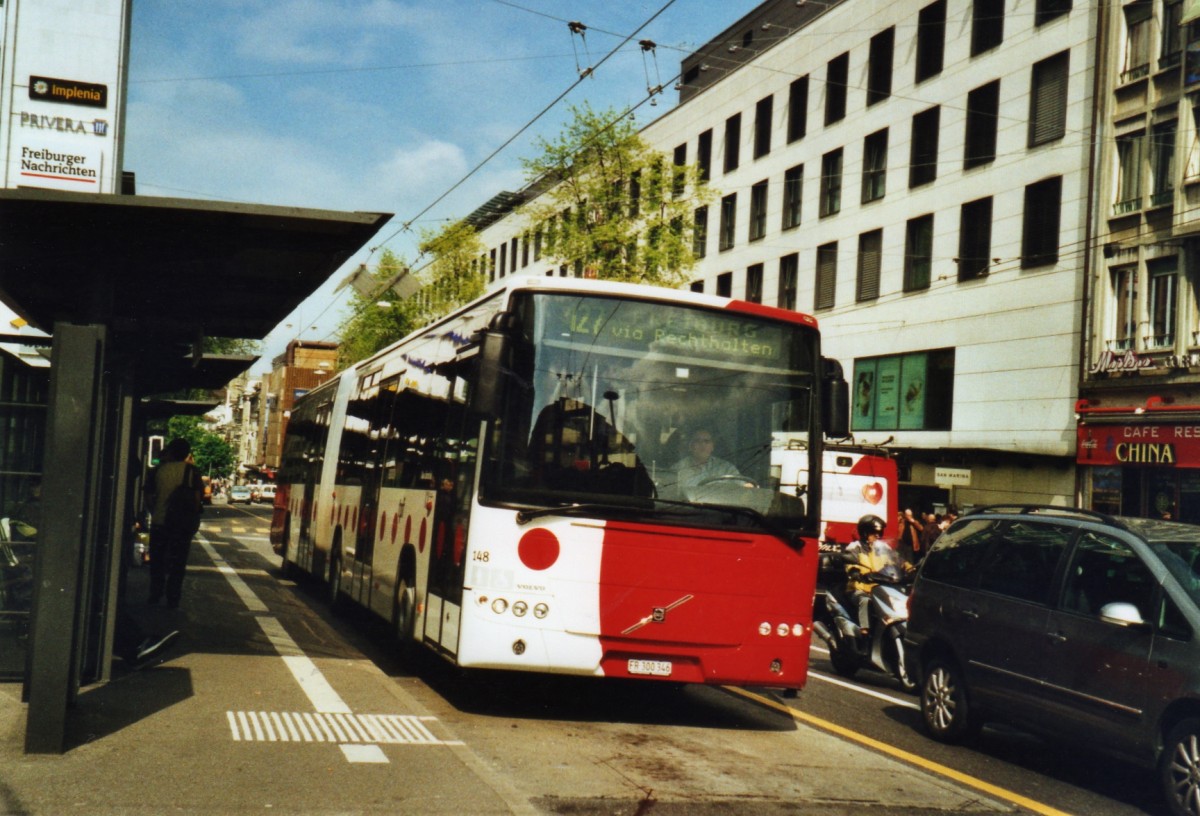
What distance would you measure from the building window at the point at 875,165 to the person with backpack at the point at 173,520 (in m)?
27.0

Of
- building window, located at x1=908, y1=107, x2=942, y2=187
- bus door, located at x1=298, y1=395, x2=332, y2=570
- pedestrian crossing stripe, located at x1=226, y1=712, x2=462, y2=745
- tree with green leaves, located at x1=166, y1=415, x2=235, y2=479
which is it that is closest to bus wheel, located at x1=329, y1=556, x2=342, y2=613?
bus door, located at x1=298, y1=395, x2=332, y2=570

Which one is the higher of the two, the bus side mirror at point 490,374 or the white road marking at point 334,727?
the bus side mirror at point 490,374

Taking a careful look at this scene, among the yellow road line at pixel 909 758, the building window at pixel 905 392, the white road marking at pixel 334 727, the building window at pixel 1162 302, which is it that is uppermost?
the building window at pixel 1162 302

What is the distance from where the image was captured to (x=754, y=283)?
150 ft

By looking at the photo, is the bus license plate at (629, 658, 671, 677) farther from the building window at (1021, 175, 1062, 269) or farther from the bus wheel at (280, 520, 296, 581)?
the building window at (1021, 175, 1062, 269)

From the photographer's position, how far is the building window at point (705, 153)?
49.2 m

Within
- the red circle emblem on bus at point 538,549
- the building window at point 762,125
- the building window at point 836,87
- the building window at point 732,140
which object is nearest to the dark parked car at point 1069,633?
the red circle emblem on bus at point 538,549

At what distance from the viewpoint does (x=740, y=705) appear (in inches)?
442

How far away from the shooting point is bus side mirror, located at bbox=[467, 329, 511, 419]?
8750 millimetres

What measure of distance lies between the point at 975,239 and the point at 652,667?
27.9 metres

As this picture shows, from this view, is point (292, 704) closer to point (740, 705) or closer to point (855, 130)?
point (740, 705)

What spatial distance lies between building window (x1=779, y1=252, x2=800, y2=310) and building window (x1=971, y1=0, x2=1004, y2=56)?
32.4ft

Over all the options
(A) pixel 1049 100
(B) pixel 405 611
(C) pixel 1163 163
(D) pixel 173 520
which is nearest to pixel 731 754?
(B) pixel 405 611

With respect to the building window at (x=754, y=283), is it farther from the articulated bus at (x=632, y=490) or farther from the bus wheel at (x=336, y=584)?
the articulated bus at (x=632, y=490)
